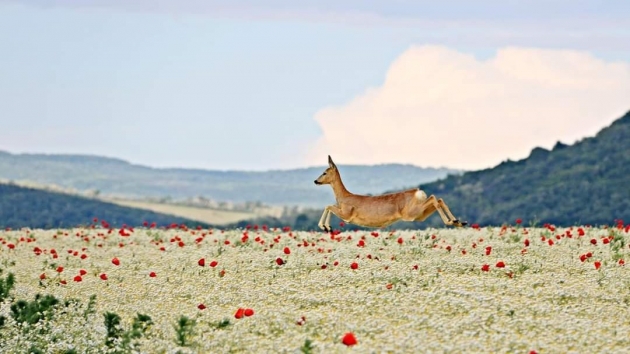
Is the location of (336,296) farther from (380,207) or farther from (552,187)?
(552,187)

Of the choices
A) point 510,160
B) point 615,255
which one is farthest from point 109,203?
point 615,255

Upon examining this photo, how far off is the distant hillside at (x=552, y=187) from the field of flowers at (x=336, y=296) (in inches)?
2086

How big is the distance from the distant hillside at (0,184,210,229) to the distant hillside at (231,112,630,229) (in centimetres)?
2296

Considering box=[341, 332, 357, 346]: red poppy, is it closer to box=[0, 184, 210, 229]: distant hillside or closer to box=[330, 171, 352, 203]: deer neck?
box=[330, 171, 352, 203]: deer neck

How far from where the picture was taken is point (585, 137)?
105m

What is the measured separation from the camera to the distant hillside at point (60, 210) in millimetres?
114375

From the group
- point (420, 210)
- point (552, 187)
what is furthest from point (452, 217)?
point (552, 187)

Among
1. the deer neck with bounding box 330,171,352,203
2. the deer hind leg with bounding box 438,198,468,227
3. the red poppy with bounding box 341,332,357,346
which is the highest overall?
the deer neck with bounding box 330,171,352,203

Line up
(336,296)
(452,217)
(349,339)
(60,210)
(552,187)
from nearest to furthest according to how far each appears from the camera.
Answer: (349,339) < (336,296) < (452,217) < (552,187) < (60,210)

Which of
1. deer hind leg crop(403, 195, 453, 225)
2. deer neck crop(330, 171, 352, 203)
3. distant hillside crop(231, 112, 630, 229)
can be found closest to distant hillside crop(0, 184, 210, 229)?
distant hillside crop(231, 112, 630, 229)

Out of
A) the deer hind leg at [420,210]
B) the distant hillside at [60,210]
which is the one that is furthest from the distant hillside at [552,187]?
the deer hind leg at [420,210]

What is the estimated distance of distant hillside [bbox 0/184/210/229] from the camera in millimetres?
114375

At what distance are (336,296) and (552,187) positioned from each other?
74.9 m

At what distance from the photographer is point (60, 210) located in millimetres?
119375
